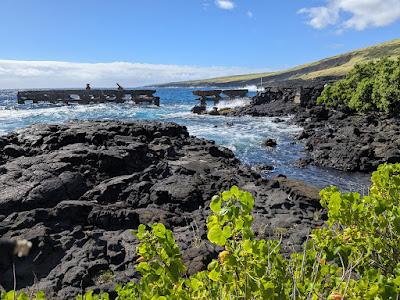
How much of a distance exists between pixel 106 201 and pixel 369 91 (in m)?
29.2

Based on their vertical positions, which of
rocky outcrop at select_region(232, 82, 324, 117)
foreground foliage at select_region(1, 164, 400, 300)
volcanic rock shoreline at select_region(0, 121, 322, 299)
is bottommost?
rocky outcrop at select_region(232, 82, 324, 117)

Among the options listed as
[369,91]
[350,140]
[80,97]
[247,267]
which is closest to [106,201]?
[247,267]

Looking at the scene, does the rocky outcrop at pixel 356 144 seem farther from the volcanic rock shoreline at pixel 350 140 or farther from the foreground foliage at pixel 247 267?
the foreground foliage at pixel 247 267

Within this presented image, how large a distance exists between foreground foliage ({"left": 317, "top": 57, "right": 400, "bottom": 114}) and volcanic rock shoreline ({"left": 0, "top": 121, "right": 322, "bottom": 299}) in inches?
715

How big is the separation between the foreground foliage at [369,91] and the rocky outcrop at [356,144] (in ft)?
4.75

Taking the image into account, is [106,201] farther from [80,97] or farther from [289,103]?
[80,97]

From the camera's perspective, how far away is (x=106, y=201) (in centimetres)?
1285

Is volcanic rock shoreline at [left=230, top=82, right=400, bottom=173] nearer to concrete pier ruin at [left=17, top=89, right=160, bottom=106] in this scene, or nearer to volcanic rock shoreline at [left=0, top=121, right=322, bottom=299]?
volcanic rock shoreline at [left=0, top=121, right=322, bottom=299]

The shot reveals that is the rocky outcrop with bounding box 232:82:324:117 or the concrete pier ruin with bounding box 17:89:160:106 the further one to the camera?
the concrete pier ruin with bounding box 17:89:160:106

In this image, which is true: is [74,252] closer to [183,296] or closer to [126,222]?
[126,222]

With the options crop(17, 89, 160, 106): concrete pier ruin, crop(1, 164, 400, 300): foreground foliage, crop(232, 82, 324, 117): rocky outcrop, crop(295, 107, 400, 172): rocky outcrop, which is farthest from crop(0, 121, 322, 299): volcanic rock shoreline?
crop(17, 89, 160, 106): concrete pier ruin

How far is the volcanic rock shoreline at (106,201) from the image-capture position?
28.0 feet

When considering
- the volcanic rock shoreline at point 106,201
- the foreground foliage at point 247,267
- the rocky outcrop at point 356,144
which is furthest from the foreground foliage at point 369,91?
the foreground foliage at point 247,267

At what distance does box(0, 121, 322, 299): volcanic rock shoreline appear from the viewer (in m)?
8.54
